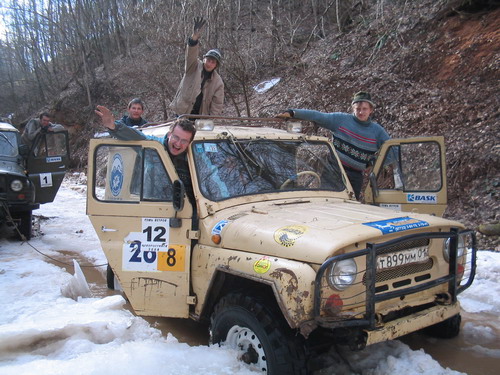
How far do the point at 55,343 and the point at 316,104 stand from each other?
375 inches

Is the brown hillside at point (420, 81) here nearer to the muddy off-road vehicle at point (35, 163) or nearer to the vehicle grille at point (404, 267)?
the vehicle grille at point (404, 267)

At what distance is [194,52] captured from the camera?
5527 mm

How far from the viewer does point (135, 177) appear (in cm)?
418

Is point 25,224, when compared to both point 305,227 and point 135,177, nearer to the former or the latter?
point 135,177

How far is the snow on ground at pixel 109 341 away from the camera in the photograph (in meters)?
3.13

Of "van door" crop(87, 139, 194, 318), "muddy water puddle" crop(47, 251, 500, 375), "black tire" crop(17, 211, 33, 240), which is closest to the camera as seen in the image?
"muddy water puddle" crop(47, 251, 500, 375)

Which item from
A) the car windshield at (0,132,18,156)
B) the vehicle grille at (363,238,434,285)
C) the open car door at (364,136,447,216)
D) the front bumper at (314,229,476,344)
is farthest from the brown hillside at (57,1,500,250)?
the car windshield at (0,132,18,156)

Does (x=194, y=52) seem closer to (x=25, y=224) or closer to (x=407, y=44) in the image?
(x=25, y=224)

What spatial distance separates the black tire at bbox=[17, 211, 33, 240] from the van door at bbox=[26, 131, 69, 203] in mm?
597

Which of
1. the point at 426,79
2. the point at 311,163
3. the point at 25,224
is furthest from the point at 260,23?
the point at 311,163

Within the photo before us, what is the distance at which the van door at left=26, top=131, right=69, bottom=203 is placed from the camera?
8992 millimetres

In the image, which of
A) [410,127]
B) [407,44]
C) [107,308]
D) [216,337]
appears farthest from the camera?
[407,44]

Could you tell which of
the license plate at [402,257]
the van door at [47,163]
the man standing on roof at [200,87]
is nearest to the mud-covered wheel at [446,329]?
the license plate at [402,257]

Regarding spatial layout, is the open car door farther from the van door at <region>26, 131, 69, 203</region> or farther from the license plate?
the van door at <region>26, 131, 69, 203</region>
